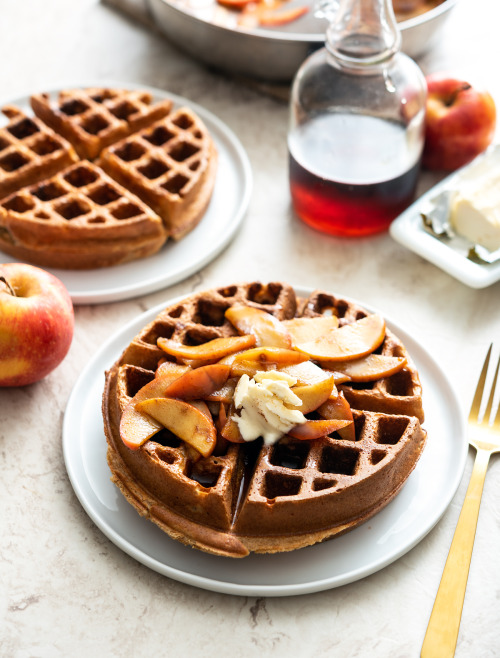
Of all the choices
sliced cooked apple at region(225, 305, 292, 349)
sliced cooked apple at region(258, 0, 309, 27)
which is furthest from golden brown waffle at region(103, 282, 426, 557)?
sliced cooked apple at region(258, 0, 309, 27)

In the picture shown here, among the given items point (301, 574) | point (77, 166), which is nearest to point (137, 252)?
point (77, 166)

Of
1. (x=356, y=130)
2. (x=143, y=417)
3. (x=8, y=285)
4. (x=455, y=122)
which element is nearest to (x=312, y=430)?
(x=143, y=417)

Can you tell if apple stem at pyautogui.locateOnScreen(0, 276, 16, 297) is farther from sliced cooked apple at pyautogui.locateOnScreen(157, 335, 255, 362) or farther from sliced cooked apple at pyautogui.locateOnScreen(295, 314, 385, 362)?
sliced cooked apple at pyautogui.locateOnScreen(295, 314, 385, 362)

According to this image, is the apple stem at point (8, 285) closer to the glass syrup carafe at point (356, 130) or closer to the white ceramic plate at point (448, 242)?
the glass syrup carafe at point (356, 130)

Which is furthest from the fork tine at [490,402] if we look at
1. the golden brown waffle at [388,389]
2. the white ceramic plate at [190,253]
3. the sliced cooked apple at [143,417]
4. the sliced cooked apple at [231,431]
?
the white ceramic plate at [190,253]

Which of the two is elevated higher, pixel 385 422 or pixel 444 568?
pixel 385 422

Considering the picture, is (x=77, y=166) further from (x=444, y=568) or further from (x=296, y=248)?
(x=444, y=568)
